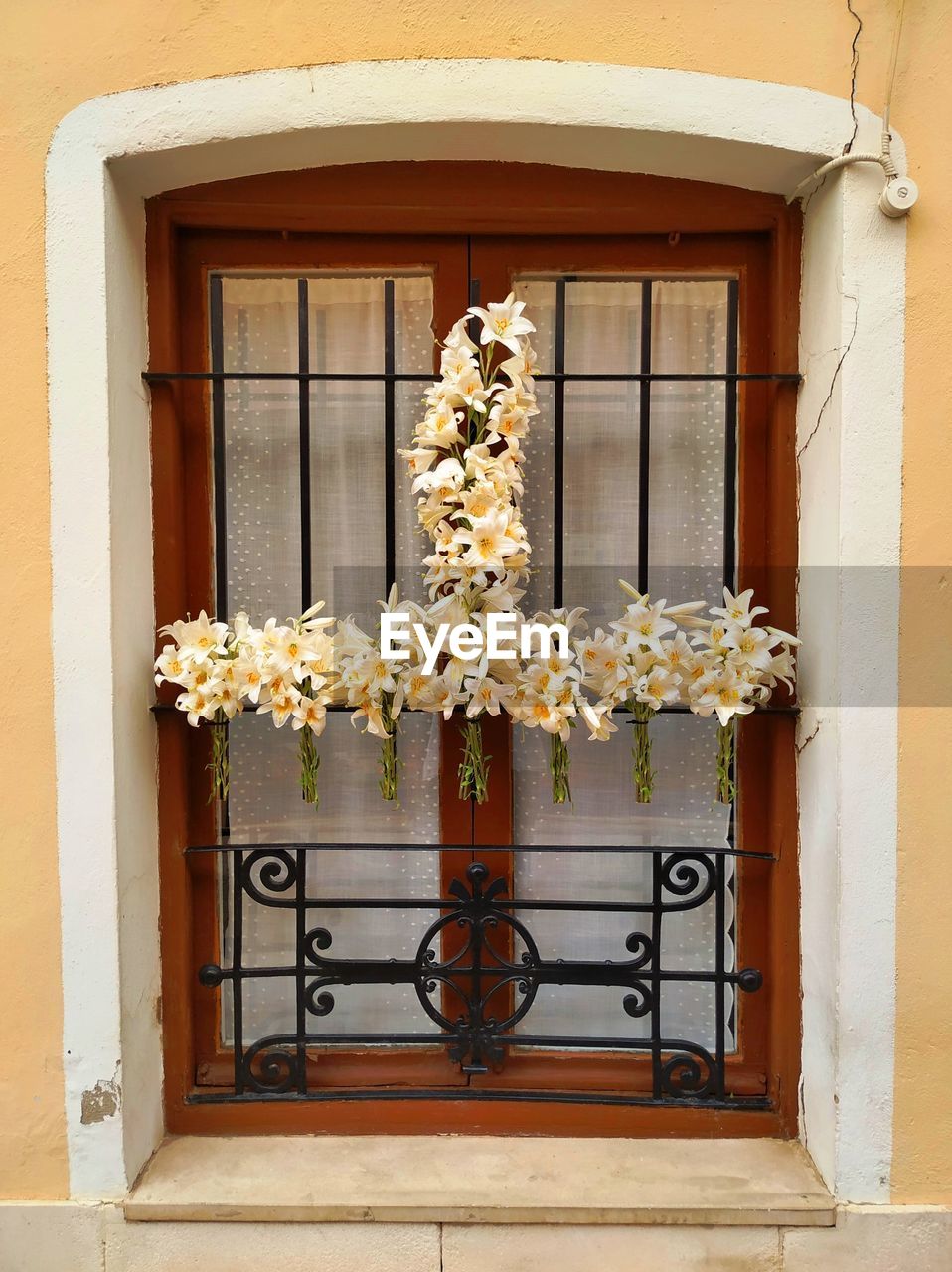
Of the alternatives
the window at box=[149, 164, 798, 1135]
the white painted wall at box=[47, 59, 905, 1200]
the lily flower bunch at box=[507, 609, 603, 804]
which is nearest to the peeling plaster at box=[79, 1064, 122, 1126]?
the white painted wall at box=[47, 59, 905, 1200]

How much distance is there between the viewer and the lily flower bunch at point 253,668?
70.6 inches

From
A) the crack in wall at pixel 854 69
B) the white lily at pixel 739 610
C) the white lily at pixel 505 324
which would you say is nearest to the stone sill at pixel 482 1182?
the white lily at pixel 739 610

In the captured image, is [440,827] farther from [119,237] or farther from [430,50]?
[430,50]

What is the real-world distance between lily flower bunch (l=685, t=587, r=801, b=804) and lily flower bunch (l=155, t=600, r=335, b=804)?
2.76ft

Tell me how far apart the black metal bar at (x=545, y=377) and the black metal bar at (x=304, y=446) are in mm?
56

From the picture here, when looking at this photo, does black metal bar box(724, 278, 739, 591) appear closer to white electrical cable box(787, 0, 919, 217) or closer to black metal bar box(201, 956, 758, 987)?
white electrical cable box(787, 0, 919, 217)

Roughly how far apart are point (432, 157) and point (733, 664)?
4.55ft

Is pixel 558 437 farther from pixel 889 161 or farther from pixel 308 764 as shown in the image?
pixel 308 764

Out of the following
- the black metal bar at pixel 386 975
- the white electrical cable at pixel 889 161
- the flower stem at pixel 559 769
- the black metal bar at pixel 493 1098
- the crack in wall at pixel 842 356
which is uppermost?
the white electrical cable at pixel 889 161

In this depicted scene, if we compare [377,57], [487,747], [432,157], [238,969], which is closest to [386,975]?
[238,969]

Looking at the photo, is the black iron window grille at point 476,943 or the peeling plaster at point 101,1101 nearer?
the peeling plaster at point 101,1101

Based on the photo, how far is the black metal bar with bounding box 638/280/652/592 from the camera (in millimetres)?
2035

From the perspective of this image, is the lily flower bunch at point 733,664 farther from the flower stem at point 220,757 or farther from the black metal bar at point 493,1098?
the flower stem at point 220,757

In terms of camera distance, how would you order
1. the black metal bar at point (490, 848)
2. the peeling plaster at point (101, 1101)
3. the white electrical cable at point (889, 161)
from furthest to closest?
the black metal bar at point (490, 848), the peeling plaster at point (101, 1101), the white electrical cable at point (889, 161)
